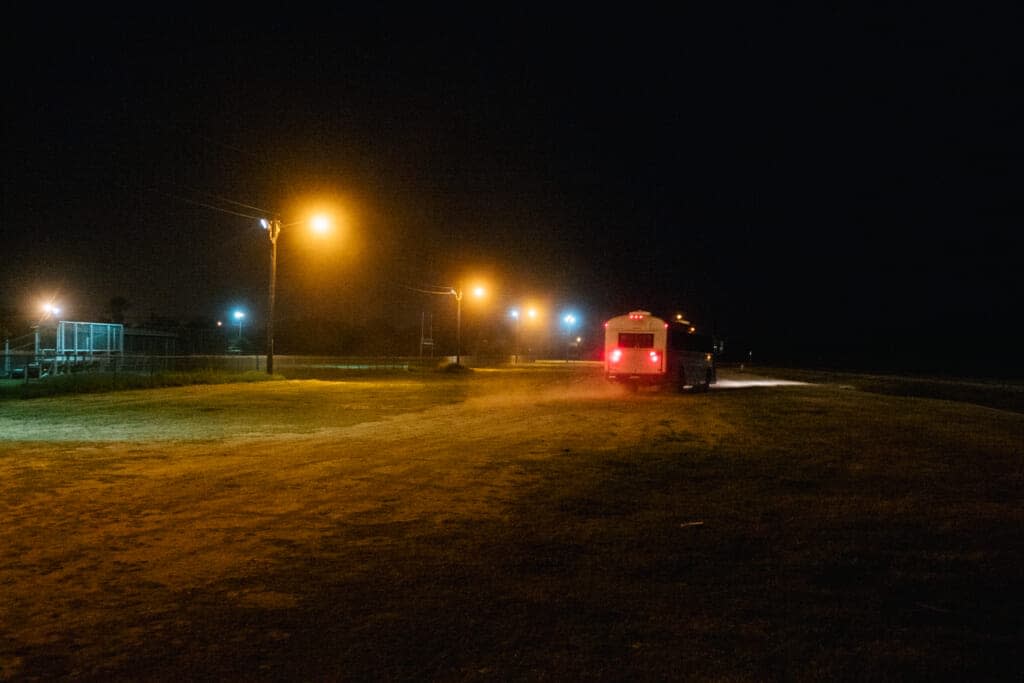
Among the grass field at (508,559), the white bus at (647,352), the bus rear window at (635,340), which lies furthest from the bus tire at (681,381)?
the grass field at (508,559)

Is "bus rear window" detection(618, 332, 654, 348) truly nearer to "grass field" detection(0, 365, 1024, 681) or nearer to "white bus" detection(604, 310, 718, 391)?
"white bus" detection(604, 310, 718, 391)

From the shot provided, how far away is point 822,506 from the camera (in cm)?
1061

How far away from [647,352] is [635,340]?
771mm

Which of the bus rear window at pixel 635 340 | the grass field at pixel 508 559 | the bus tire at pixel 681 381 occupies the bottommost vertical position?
the grass field at pixel 508 559

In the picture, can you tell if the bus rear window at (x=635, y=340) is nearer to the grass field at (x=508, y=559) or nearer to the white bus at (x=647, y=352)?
the white bus at (x=647, y=352)

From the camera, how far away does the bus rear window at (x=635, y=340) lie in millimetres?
37812

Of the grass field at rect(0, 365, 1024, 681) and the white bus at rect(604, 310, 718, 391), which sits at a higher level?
the white bus at rect(604, 310, 718, 391)

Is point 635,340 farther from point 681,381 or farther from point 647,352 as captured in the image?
point 681,381

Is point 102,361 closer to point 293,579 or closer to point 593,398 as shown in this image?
point 593,398

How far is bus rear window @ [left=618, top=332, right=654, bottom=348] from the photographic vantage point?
3781cm

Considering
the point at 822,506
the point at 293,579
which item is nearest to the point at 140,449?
the point at 293,579

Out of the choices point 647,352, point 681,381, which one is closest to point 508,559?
point 647,352

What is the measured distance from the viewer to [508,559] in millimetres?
7871

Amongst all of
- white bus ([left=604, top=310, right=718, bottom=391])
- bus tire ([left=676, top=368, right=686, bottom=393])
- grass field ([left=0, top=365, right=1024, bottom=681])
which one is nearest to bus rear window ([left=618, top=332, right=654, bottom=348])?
white bus ([left=604, top=310, right=718, bottom=391])
